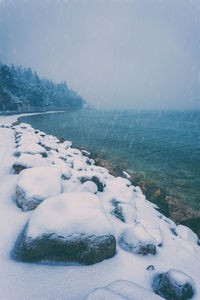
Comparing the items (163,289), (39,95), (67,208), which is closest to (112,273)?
(163,289)

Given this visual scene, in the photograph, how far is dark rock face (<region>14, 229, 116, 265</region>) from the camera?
2.40 m

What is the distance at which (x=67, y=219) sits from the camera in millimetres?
2629

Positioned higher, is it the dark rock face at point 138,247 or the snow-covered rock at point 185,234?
the dark rock face at point 138,247

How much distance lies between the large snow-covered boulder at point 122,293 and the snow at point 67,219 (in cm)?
78

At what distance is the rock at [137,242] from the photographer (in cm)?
293

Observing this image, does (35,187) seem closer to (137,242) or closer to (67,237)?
(67,237)

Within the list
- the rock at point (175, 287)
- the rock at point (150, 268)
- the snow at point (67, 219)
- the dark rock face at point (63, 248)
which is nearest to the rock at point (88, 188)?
the snow at point (67, 219)

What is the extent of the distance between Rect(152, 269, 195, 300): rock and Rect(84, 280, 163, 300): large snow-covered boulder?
0.50 meters

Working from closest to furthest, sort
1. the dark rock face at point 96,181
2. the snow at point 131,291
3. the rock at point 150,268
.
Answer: the snow at point 131,291 < the rock at point 150,268 < the dark rock face at point 96,181

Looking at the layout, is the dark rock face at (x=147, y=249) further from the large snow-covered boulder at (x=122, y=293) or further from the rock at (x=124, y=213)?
the large snow-covered boulder at (x=122, y=293)

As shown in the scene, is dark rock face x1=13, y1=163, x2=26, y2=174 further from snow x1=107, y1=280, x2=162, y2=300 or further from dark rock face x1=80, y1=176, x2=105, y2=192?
snow x1=107, y1=280, x2=162, y2=300

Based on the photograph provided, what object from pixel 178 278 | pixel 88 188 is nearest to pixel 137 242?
pixel 178 278

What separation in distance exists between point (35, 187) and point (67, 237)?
63.5 inches

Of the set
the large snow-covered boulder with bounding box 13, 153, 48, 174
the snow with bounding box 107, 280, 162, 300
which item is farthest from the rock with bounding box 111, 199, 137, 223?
the large snow-covered boulder with bounding box 13, 153, 48, 174
